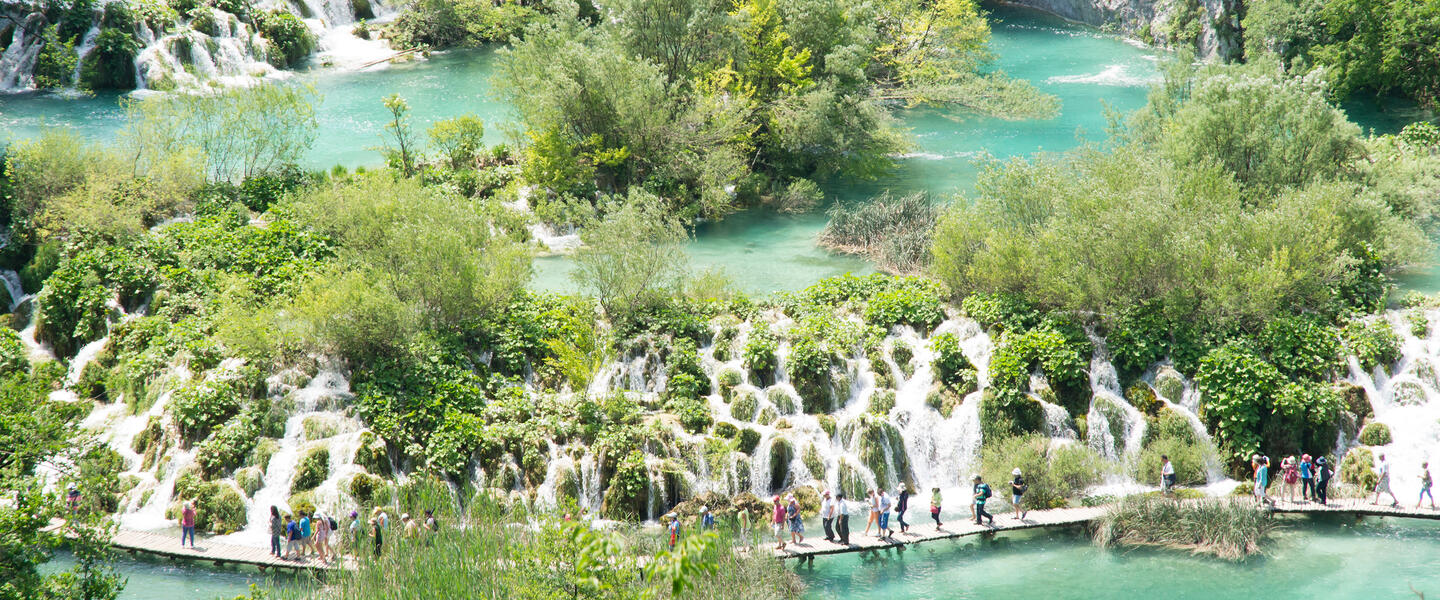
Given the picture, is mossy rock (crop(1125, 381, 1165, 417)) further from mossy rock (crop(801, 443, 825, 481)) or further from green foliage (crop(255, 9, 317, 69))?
green foliage (crop(255, 9, 317, 69))

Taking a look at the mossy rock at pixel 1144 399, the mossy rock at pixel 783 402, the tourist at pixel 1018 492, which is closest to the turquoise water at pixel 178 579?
the mossy rock at pixel 783 402

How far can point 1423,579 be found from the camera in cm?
2281

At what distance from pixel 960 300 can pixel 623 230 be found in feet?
32.8

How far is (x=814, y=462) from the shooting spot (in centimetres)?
2748

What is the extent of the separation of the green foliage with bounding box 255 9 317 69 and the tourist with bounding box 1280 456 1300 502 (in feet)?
176

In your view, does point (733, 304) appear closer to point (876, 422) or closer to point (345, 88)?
point (876, 422)

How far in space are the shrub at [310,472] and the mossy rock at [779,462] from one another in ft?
35.0

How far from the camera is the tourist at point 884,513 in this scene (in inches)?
973

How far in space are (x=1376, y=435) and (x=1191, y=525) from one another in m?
6.64

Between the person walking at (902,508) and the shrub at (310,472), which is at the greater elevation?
the shrub at (310,472)

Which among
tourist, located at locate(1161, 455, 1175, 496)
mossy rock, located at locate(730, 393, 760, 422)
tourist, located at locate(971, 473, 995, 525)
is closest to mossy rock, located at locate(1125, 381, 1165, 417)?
tourist, located at locate(1161, 455, 1175, 496)

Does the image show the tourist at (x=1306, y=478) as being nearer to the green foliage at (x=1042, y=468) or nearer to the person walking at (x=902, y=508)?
the green foliage at (x=1042, y=468)

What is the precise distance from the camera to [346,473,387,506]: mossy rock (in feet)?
83.9

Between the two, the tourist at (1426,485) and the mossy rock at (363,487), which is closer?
the tourist at (1426,485)
